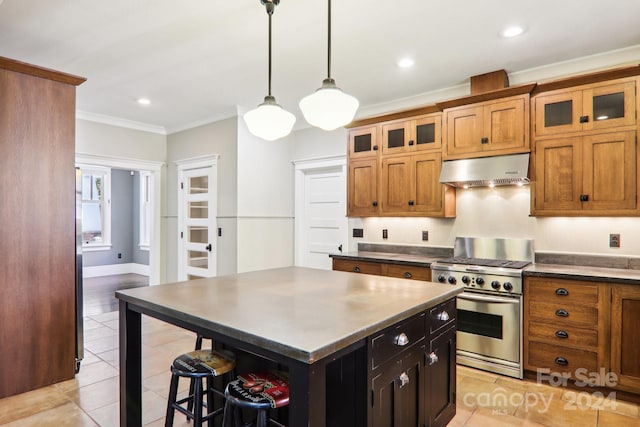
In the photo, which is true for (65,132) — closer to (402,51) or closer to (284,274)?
(284,274)

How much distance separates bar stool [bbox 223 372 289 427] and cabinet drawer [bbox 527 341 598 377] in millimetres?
2275

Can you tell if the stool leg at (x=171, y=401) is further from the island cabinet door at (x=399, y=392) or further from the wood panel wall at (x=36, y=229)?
the wood panel wall at (x=36, y=229)

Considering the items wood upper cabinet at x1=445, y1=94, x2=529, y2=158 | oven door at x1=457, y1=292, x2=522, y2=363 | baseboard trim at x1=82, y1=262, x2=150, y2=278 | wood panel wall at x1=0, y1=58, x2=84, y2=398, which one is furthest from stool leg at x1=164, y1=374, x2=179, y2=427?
baseboard trim at x1=82, y1=262, x2=150, y2=278

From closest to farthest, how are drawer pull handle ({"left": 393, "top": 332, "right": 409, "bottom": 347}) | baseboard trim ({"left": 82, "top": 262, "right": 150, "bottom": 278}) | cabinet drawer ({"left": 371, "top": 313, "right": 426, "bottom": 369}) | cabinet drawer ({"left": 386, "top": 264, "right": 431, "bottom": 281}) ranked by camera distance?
cabinet drawer ({"left": 371, "top": 313, "right": 426, "bottom": 369}) < drawer pull handle ({"left": 393, "top": 332, "right": 409, "bottom": 347}) < cabinet drawer ({"left": 386, "top": 264, "right": 431, "bottom": 281}) < baseboard trim ({"left": 82, "top": 262, "right": 150, "bottom": 278})

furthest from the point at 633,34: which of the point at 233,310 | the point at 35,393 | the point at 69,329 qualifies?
the point at 35,393

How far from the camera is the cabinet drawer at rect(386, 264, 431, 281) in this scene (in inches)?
141

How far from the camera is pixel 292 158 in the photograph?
218 inches

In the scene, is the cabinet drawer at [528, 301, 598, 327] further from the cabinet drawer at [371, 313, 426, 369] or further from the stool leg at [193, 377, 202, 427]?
the stool leg at [193, 377, 202, 427]

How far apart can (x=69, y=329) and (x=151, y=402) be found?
3.21 feet

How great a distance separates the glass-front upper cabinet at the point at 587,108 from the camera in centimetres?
291

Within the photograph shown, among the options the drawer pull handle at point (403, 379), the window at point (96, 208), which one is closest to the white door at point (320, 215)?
the drawer pull handle at point (403, 379)

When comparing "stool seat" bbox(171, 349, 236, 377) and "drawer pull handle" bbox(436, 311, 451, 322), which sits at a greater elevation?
"drawer pull handle" bbox(436, 311, 451, 322)

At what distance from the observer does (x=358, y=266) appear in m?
4.11

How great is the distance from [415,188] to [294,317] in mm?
2828
